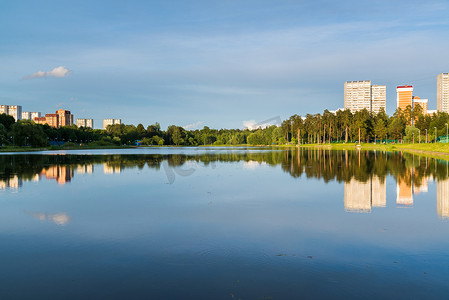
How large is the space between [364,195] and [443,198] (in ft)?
10.6

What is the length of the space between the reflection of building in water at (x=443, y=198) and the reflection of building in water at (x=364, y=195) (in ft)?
6.54

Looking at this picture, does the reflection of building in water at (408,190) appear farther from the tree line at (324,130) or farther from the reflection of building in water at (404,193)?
the tree line at (324,130)

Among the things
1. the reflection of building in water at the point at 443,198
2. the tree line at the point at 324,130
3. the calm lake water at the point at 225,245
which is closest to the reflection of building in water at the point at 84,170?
the calm lake water at the point at 225,245

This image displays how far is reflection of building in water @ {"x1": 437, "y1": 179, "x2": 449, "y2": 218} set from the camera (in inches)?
494

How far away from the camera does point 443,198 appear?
50.2 ft

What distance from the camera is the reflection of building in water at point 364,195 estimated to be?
45.3 ft

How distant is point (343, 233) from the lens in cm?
977

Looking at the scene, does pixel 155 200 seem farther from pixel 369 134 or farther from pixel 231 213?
pixel 369 134

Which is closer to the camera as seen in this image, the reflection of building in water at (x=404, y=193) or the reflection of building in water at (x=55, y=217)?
the reflection of building in water at (x=55, y=217)

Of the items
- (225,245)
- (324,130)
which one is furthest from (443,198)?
(324,130)

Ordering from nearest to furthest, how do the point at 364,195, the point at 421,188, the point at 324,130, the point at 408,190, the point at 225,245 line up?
the point at 225,245 → the point at 364,195 → the point at 408,190 → the point at 421,188 → the point at 324,130

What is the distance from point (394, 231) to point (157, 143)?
18805 cm

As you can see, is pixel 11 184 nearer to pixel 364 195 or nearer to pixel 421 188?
pixel 364 195

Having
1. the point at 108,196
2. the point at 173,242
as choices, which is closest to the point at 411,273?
the point at 173,242
